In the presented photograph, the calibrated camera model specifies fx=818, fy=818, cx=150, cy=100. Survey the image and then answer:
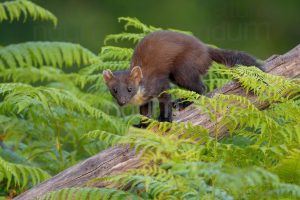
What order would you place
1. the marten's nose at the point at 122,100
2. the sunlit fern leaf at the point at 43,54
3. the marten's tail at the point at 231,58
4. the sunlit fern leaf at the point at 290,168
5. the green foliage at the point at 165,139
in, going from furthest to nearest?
the sunlit fern leaf at the point at 43,54 → the marten's nose at the point at 122,100 → the marten's tail at the point at 231,58 → the sunlit fern leaf at the point at 290,168 → the green foliage at the point at 165,139

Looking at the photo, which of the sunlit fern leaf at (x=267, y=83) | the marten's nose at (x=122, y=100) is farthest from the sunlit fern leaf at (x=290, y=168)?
the marten's nose at (x=122, y=100)

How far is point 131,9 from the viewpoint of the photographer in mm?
18891

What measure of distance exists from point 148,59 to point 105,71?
1.36 ft

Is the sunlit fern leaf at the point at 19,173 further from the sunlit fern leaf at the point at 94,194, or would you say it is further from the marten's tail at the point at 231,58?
the marten's tail at the point at 231,58

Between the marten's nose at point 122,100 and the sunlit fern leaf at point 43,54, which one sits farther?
the sunlit fern leaf at point 43,54

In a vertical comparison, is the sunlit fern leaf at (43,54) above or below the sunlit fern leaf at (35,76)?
above

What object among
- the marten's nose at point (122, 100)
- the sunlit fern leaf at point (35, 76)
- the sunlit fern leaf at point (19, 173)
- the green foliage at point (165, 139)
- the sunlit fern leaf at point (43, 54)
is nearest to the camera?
the green foliage at point (165, 139)

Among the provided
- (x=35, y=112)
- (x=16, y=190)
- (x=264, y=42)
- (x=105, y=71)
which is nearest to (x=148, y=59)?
(x=105, y=71)

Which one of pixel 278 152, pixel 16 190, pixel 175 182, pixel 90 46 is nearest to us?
pixel 175 182

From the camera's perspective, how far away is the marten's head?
742 centimetres

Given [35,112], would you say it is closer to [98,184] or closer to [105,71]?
[105,71]

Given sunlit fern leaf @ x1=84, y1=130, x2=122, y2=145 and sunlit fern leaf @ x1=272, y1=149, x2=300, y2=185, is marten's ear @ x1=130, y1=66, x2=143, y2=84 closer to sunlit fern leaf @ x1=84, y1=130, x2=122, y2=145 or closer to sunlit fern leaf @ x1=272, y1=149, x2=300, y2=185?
sunlit fern leaf @ x1=84, y1=130, x2=122, y2=145

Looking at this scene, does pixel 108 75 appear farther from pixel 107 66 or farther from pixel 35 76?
pixel 35 76

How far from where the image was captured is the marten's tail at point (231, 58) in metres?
6.90
